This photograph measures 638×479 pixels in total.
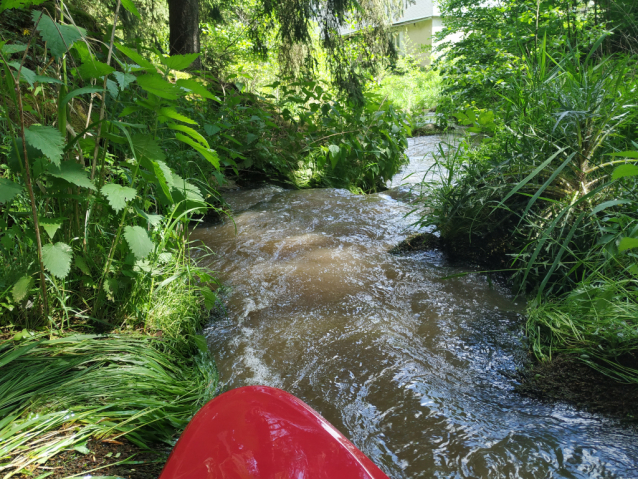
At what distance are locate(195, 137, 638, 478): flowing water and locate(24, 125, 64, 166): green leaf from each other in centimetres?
119

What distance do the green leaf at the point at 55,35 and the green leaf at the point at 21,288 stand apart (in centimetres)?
82

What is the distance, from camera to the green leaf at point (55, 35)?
1.27m

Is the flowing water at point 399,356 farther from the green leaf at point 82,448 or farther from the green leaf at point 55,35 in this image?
the green leaf at point 55,35

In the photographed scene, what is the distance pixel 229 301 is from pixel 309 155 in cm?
346

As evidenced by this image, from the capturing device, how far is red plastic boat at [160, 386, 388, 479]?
743 millimetres

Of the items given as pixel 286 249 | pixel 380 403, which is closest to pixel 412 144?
pixel 286 249

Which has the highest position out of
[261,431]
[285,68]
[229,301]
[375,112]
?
[285,68]

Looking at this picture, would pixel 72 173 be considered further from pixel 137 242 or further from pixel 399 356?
pixel 399 356

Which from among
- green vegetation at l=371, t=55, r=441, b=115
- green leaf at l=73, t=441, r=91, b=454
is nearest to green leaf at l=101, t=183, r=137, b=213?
green leaf at l=73, t=441, r=91, b=454

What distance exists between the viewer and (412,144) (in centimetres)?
853

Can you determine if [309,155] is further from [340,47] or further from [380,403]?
[380,403]

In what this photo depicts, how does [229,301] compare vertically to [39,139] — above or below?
below

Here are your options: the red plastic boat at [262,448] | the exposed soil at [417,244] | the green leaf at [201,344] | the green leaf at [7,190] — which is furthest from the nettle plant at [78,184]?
the exposed soil at [417,244]

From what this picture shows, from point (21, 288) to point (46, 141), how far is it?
582 millimetres
